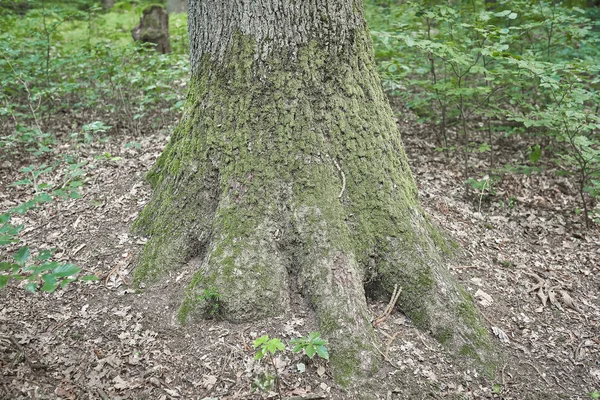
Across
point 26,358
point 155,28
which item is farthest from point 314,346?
point 155,28

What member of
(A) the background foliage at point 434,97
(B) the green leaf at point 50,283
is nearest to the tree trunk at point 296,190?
(B) the green leaf at point 50,283

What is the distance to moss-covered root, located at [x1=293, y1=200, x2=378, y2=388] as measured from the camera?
9.50 ft

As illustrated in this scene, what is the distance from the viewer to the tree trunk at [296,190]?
3.17m

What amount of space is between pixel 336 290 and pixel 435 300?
0.75 meters

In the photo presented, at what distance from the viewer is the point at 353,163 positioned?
11.3 feet

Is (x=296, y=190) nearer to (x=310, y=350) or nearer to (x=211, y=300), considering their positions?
(x=211, y=300)

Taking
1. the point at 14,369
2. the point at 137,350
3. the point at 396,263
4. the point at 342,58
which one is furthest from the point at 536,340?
the point at 14,369

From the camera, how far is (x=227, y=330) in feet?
10.1

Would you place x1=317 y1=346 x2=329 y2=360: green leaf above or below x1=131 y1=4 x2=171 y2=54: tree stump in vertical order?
below

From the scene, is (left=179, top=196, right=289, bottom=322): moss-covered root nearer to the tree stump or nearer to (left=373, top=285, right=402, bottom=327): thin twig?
(left=373, top=285, right=402, bottom=327): thin twig

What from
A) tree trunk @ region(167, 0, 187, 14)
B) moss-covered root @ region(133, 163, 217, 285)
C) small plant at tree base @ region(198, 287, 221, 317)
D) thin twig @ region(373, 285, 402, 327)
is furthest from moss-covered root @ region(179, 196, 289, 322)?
tree trunk @ region(167, 0, 187, 14)

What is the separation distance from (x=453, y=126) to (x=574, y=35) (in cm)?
197

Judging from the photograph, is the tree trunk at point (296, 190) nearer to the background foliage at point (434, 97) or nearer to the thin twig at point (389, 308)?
the thin twig at point (389, 308)

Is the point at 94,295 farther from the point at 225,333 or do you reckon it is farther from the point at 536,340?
the point at 536,340
